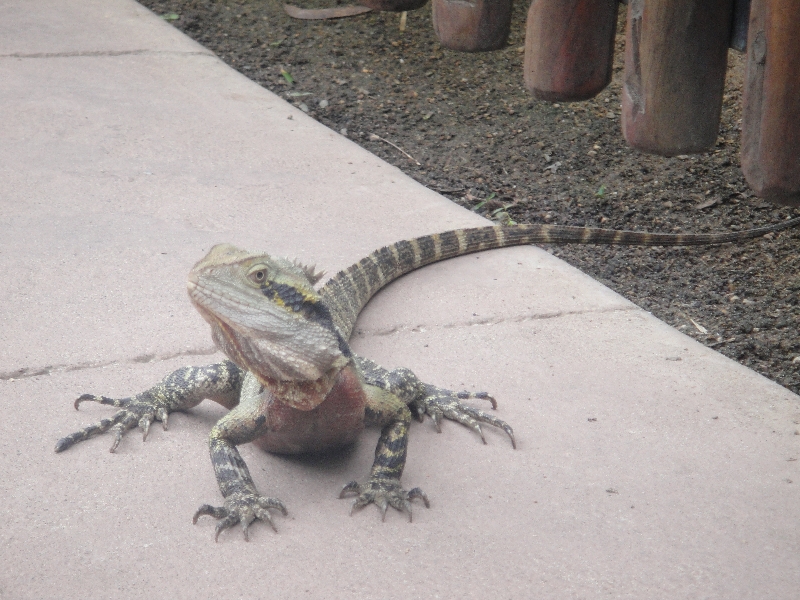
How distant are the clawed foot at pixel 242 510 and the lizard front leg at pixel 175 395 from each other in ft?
1.80

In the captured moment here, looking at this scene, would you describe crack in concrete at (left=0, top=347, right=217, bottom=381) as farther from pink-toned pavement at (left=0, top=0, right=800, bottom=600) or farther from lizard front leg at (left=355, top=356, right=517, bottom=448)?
lizard front leg at (left=355, top=356, right=517, bottom=448)

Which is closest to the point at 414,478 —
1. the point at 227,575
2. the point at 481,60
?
the point at 227,575

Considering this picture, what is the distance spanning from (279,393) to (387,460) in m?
0.44

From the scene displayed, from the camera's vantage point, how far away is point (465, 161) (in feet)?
18.8

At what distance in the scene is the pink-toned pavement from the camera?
7.54 feet

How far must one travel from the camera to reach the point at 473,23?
2.61m

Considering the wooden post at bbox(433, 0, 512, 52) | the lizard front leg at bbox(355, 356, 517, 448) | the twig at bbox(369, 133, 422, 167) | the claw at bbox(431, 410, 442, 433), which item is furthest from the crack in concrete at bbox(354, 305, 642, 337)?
the twig at bbox(369, 133, 422, 167)

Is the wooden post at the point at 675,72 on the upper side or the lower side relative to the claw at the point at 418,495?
upper

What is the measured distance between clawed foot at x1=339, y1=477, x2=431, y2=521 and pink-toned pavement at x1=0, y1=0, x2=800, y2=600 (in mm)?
37

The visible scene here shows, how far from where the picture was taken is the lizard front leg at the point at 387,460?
254 centimetres

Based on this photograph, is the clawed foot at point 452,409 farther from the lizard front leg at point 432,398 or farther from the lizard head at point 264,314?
the lizard head at point 264,314

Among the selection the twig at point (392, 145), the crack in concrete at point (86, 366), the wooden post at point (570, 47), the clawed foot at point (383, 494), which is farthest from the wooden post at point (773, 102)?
the twig at point (392, 145)

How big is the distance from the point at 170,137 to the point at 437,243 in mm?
2008

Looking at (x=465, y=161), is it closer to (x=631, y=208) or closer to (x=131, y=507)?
(x=631, y=208)
